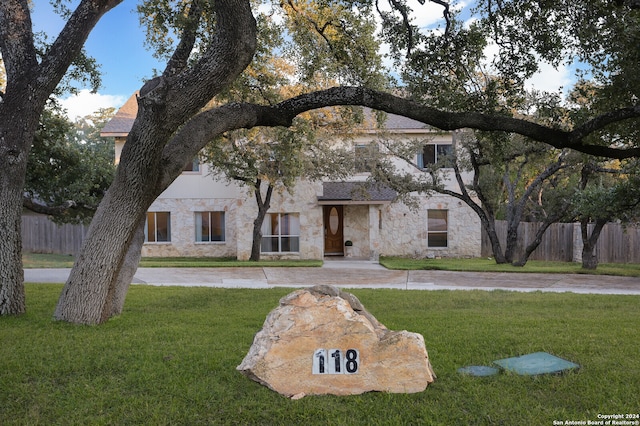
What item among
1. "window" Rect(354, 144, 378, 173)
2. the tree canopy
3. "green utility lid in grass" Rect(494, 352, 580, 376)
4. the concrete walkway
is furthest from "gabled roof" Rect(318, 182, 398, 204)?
"green utility lid in grass" Rect(494, 352, 580, 376)

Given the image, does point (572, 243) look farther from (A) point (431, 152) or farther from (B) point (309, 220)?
(B) point (309, 220)

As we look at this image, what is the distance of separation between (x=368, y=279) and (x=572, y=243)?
39.9 ft

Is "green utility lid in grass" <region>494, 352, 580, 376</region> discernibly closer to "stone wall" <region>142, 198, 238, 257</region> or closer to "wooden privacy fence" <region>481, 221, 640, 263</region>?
"wooden privacy fence" <region>481, 221, 640, 263</region>

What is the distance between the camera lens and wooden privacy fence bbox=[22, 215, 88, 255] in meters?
26.2

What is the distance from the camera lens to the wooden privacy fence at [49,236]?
26.2 metres

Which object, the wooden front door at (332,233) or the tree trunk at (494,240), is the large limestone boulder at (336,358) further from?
the wooden front door at (332,233)

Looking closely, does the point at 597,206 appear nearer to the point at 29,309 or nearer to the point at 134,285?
the point at 134,285

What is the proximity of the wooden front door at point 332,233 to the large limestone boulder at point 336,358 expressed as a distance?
19.6 meters

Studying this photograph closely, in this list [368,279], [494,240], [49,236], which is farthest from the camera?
[49,236]

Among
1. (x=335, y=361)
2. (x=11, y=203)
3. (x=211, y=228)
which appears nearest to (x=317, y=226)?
(x=211, y=228)

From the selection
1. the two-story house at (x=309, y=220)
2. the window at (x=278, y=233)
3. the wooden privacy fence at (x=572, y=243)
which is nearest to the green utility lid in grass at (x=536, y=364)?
the two-story house at (x=309, y=220)

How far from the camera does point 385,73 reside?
1225 cm

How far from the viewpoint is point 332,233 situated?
81.9 feet

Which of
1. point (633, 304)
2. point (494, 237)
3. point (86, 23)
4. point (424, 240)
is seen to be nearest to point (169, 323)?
point (86, 23)
